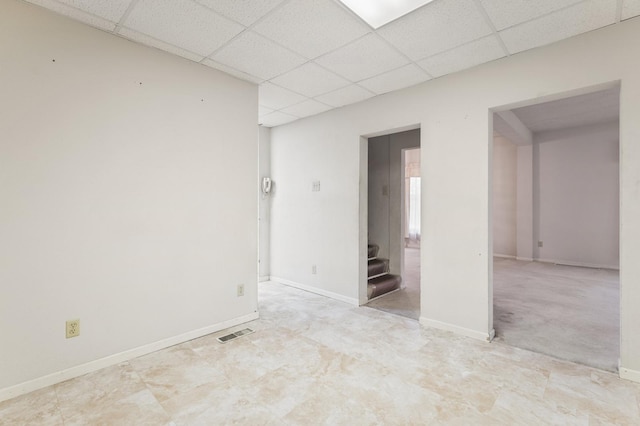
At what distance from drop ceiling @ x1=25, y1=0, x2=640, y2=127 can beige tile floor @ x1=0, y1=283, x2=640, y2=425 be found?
2.53 metres

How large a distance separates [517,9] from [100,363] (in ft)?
12.7

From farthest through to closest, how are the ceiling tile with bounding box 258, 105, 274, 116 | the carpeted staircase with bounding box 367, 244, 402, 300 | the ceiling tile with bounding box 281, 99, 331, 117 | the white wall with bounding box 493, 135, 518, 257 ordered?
the white wall with bounding box 493, 135, 518, 257, the carpeted staircase with bounding box 367, 244, 402, 300, the ceiling tile with bounding box 258, 105, 274, 116, the ceiling tile with bounding box 281, 99, 331, 117

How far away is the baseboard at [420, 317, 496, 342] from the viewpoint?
281cm

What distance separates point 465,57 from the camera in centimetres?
269

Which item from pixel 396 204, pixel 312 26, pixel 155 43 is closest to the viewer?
pixel 312 26

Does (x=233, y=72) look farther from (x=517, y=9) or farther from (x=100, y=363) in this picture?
(x=100, y=363)

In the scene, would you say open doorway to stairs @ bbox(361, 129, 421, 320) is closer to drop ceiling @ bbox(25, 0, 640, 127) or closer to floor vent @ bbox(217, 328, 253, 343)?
drop ceiling @ bbox(25, 0, 640, 127)

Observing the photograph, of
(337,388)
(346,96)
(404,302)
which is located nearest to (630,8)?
(346,96)

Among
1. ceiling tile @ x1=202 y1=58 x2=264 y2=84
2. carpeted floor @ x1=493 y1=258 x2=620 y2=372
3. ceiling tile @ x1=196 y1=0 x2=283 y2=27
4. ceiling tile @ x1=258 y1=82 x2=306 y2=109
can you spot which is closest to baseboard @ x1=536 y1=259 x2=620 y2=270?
carpeted floor @ x1=493 y1=258 x2=620 y2=372

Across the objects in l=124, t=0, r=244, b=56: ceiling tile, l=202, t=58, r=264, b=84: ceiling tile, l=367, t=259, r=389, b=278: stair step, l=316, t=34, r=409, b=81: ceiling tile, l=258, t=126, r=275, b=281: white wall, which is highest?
l=202, t=58, r=264, b=84: ceiling tile

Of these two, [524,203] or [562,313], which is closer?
[562,313]

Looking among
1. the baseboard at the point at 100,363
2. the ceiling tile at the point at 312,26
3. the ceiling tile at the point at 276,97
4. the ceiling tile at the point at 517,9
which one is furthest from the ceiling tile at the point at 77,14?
the ceiling tile at the point at 517,9

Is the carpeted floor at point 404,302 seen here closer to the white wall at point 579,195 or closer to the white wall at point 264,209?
the white wall at point 264,209

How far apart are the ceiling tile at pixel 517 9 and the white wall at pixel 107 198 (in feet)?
7.62
